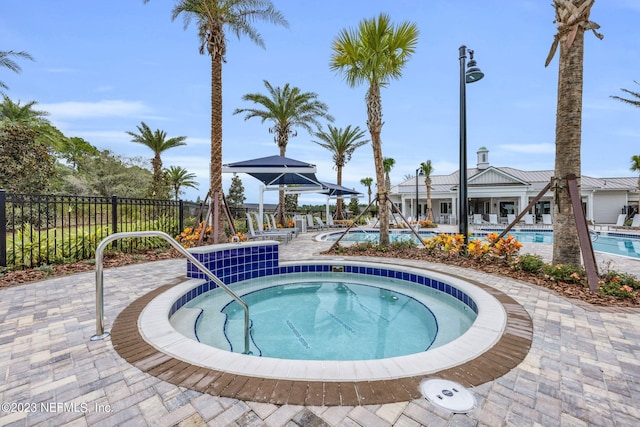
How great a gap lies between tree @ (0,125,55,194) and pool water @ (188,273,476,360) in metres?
16.5

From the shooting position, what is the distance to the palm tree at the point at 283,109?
16.7 m

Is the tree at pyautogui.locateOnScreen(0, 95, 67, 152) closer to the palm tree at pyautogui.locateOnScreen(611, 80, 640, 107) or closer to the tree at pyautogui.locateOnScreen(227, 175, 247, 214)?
the tree at pyautogui.locateOnScreen(227, 175, 247, 214)

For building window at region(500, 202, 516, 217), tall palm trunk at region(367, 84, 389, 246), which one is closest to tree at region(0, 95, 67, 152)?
tall palm trunk at region(367, 84, 389, 246)

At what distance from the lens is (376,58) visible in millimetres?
8109

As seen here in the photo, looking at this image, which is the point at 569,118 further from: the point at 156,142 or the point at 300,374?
the point at 156,142

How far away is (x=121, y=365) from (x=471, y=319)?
165 inches

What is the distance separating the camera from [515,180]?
2272 centimetres

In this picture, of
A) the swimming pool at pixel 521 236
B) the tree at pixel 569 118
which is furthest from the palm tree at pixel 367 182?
the tree at pixel 569 118

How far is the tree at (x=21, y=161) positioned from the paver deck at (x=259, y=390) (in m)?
16.5

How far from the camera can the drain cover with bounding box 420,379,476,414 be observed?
5.78 ft

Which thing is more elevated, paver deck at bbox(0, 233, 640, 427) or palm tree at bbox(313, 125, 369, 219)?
palm tree at bbox(313, 125, 369, 219)

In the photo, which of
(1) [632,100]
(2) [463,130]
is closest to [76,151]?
(2) [463,130]

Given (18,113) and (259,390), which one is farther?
(18,113)

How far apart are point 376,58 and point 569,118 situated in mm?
5050
